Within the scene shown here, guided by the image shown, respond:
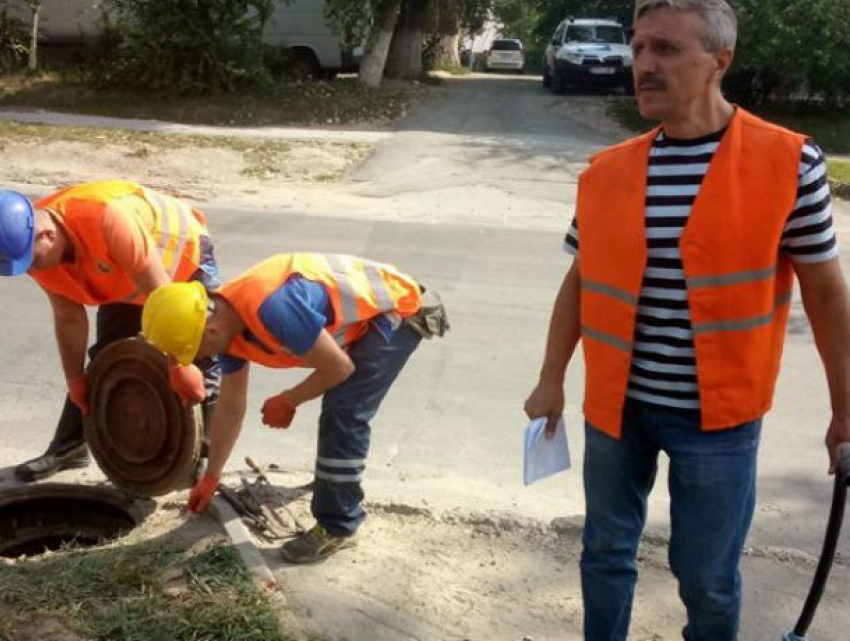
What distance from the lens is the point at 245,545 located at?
3.51 m

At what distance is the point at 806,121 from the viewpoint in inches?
745

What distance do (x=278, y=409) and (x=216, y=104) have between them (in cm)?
1462

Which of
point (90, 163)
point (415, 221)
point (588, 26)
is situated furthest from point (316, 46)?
point (415, 221)

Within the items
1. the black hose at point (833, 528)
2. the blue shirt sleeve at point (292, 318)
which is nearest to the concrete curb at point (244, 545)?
the blue shirt sleeve at point (292, 318)

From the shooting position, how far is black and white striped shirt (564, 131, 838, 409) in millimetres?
2281

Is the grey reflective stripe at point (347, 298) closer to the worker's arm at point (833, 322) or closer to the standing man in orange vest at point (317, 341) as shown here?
the standing man in orange vest at point (317, 341)

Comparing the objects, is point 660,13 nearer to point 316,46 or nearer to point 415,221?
point 415,221

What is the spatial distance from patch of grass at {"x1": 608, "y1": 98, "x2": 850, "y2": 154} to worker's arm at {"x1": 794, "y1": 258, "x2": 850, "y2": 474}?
15.6m

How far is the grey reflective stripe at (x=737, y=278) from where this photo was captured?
230 cm

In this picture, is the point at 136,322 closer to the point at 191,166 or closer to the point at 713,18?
the point at 713,18

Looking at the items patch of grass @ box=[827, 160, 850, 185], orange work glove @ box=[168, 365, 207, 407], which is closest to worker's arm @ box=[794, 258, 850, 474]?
orange work glove @ box=[168, 365, 207, 407]

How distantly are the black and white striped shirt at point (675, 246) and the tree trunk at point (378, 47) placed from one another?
59.8 feet

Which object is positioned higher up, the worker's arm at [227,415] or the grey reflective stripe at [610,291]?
the grey reflective stripe at [610,291]

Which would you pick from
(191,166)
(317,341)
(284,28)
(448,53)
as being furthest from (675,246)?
(448,53)
